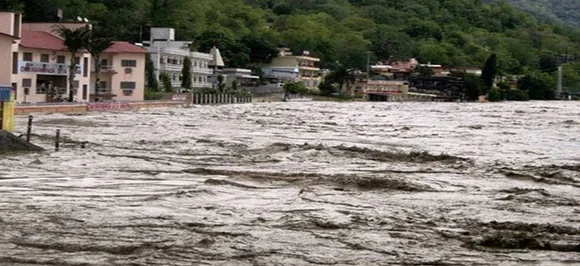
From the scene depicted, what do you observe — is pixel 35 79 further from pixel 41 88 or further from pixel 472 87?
pixel 472 87

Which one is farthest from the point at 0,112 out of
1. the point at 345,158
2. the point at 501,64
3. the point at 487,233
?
the point at 501,64

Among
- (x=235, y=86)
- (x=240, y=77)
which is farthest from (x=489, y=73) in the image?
(x=235, y=86)

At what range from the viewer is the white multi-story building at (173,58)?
74.9 m

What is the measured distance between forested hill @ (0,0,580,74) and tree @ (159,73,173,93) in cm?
887

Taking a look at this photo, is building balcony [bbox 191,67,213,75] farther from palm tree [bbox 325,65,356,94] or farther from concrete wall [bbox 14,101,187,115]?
palm tree [bbox 325,65,356,94]

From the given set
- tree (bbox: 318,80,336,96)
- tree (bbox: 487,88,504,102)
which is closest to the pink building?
tree (bbox: 318,80,336,96)

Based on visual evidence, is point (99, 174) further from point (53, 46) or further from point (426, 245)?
point (53, 46)

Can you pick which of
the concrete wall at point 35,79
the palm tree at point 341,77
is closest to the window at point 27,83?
the concrete wall at point 35,79

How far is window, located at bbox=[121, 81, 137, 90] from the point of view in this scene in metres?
60.8

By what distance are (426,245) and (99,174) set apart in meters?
8.31

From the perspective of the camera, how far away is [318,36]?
449 feet

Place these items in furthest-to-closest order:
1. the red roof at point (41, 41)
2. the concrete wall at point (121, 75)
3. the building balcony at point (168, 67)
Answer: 1. the building balcony at point (168, 67)
2. the concrete wall at point (121, 75)
3. the red roof at point (41, 41)

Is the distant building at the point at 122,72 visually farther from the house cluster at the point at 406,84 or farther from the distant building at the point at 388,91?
the house cluster at the point at 406,84

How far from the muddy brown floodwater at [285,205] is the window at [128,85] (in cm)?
3674
